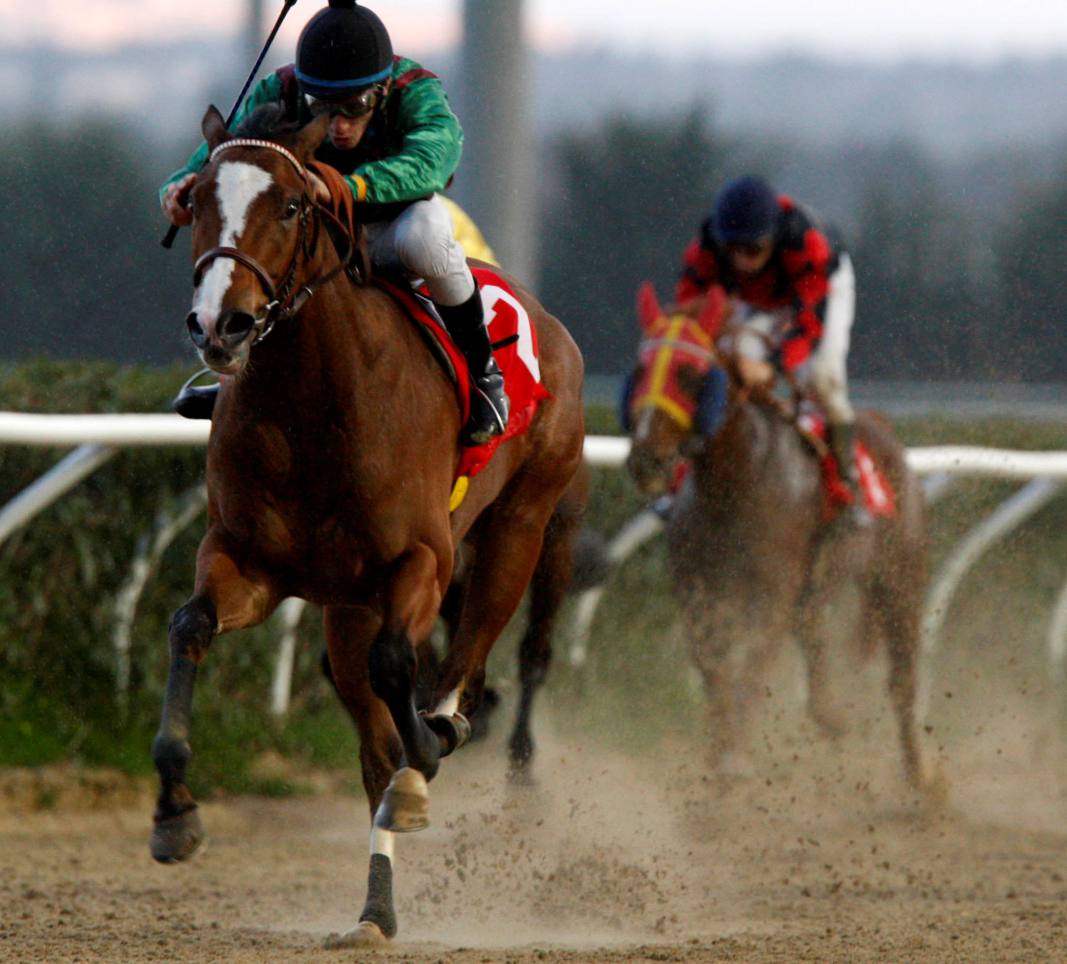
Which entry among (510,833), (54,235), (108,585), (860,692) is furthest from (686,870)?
(54,235)

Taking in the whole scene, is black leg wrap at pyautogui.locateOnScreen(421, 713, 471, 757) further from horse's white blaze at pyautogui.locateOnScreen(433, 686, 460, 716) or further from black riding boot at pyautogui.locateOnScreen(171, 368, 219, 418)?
black riding boot at pyautogui.locateOnScreen(171, 368, 219, 418)

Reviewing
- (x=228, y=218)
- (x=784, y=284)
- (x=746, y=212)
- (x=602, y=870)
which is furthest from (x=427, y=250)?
(x=784, y=284)

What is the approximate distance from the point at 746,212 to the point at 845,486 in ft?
3.21

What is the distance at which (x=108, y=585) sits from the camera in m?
5.03

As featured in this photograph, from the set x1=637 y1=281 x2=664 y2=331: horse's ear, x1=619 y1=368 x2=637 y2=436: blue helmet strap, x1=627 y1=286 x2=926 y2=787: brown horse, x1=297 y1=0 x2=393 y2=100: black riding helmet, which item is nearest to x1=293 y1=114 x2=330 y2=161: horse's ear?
x1=297 y1=0 x2=393 y2=100: black riding helmet

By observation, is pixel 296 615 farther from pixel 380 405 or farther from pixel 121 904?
pixel 380 405

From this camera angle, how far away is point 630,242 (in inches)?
584

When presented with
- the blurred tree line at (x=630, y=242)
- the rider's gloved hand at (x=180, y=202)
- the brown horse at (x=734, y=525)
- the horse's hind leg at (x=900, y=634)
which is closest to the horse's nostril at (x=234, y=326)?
the rider's gloved hand at (x=180, y=202)

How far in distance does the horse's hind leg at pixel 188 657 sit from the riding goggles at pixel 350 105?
0.87 metres

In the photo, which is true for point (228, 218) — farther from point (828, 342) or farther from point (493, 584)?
point (828, 342)

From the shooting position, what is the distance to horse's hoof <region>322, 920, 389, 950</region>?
3602 mm

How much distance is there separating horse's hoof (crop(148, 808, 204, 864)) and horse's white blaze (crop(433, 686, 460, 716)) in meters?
0.83

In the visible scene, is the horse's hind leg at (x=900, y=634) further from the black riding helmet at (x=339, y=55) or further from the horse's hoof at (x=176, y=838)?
the horse's hoof at (x=176, y=838)

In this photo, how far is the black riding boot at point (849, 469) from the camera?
6.16m
